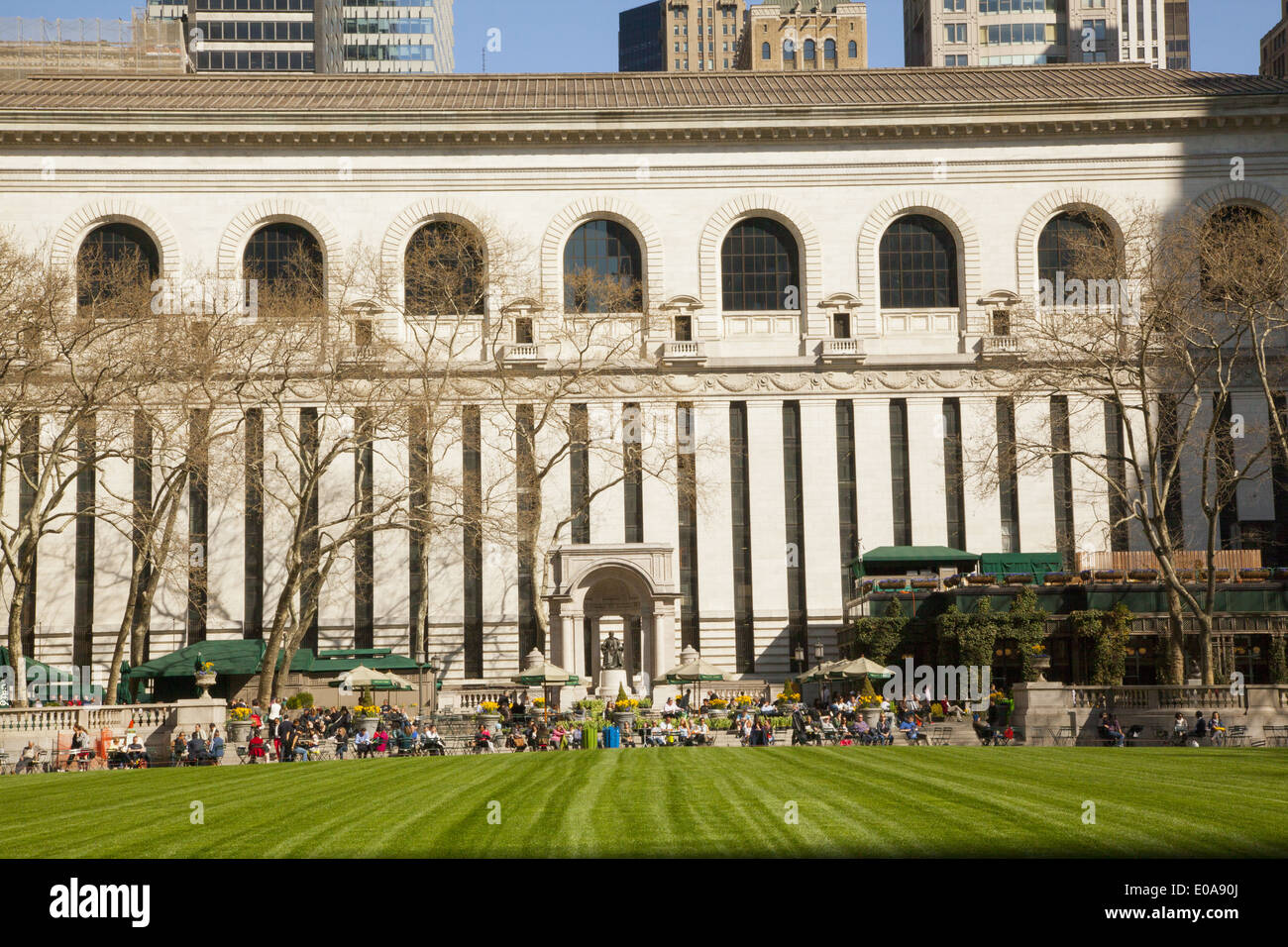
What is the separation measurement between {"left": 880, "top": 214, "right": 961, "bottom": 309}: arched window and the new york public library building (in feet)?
0.47

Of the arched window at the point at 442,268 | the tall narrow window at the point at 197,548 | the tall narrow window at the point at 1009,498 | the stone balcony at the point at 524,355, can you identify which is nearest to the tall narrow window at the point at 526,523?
the stone balcony at the point at 524,355

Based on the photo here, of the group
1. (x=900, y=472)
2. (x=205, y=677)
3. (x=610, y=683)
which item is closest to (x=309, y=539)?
(x=205, y=677)

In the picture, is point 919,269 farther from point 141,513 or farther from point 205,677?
point 205,677

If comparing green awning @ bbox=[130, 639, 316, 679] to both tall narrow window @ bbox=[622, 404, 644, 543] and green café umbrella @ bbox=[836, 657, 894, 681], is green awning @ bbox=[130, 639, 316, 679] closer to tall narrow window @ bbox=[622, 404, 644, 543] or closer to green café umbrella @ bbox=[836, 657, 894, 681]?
tall narrow window @ bbox=[622, 404, 644, 543]

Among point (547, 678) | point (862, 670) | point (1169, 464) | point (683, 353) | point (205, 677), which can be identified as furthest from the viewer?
point (683, 353)

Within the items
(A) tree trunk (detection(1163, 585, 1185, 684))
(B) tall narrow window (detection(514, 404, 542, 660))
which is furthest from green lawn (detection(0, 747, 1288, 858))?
(B) tall narrow window (detection(514, 404, 542, 660))

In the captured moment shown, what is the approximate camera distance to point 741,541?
68.6 m

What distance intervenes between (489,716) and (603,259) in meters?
30.5

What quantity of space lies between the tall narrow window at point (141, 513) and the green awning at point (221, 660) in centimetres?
156

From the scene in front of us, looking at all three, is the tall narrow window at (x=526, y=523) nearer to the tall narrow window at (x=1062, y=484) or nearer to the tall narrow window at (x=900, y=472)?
the tall narrow window at (x=900, y=472)

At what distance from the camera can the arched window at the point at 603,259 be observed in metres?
70.6
